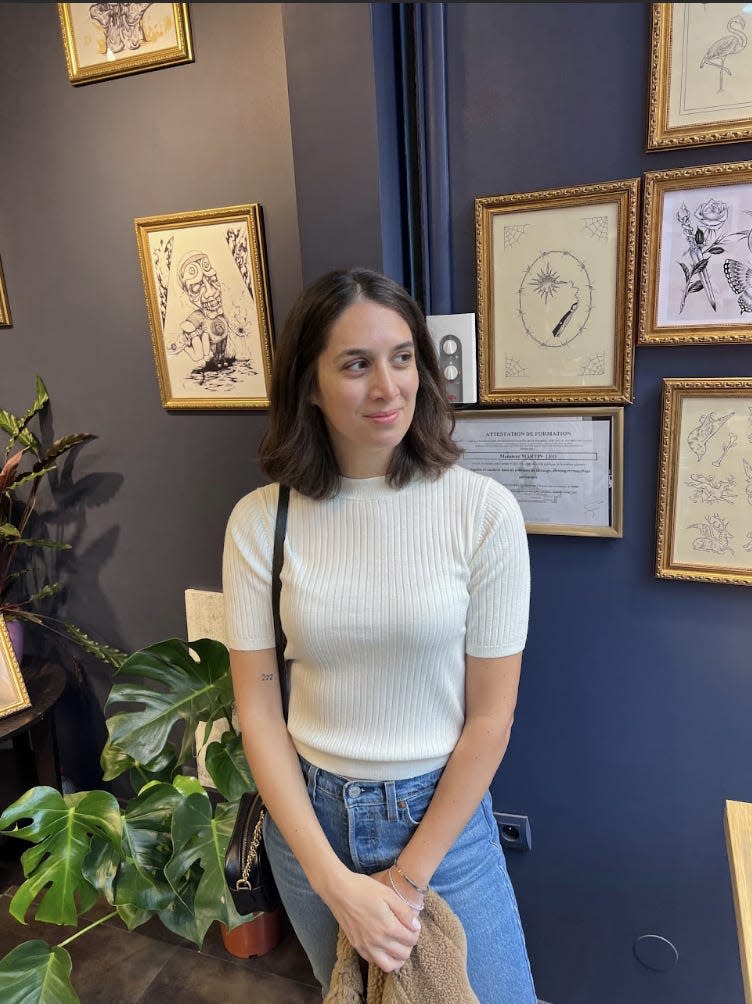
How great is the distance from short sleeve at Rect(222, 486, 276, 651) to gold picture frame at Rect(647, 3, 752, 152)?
957 millimetres

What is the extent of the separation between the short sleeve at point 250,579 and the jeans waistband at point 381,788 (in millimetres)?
251

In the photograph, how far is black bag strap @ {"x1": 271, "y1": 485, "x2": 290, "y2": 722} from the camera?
1.15m

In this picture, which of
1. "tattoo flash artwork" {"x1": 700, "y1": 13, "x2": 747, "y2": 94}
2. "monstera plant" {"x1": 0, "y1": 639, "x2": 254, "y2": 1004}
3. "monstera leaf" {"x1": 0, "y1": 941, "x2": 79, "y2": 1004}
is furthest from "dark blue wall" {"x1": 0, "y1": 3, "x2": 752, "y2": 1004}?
"monstera leaf" {"x1": 0, "y1": 941, "x2": 79, "y2": 1004}

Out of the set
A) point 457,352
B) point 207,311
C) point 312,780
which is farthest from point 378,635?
point 207,311

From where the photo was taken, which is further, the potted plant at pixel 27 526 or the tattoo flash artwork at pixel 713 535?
the potted plant at pixel 27 526

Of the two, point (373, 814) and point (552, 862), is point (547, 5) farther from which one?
point (552, 862)

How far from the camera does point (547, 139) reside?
1280 mm

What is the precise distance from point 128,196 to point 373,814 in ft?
5.13

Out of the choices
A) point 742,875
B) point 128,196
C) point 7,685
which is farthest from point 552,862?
point 128,196

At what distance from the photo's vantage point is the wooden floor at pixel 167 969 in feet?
5.78

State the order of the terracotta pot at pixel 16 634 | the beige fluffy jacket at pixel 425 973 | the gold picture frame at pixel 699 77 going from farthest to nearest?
the terracotta pot at pixel 16 634 < the gold picture frame at pixel 699 77 < the beige fluffy jacket at pixel 425 973

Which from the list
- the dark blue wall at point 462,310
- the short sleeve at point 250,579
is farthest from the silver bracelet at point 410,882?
the dark blue wall at point 462,310

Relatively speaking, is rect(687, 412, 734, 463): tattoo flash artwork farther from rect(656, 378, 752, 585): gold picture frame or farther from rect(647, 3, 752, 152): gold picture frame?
rect(647, 3, 752, 152): gold picture frame

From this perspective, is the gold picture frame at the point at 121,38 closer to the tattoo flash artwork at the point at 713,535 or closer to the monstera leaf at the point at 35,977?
the tattoo flash artwork at the point at 713,535
